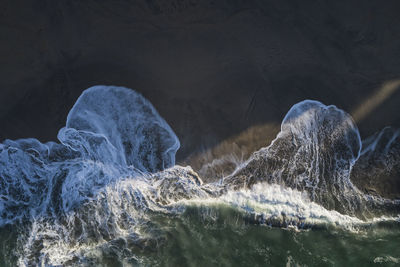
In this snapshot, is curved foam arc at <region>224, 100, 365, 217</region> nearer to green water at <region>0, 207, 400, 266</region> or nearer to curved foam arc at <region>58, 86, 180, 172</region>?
green water at <region>0, 207, 400, 266</region>

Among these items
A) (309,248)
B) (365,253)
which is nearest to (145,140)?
(309,248)

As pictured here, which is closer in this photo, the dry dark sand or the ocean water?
the ocean water

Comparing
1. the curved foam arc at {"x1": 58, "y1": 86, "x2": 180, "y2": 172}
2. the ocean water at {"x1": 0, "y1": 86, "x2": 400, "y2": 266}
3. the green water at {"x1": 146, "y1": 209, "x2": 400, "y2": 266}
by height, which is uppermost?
the curved foam arc at {"x1": 58, "y1": 86, "x2": 180, "y2": 172}

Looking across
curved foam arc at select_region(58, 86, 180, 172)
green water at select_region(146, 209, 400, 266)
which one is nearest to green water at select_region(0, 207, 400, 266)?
green water at select_region(146, 209, 400, 266)

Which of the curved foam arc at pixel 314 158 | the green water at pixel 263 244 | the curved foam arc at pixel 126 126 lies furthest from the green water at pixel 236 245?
the curved foam arc at pixel 126 126

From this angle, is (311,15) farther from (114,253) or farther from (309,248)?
(114,253)

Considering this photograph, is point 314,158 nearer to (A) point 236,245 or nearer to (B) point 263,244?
(B) point 263,244

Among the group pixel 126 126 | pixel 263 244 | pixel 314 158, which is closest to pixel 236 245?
pixel 263 244
